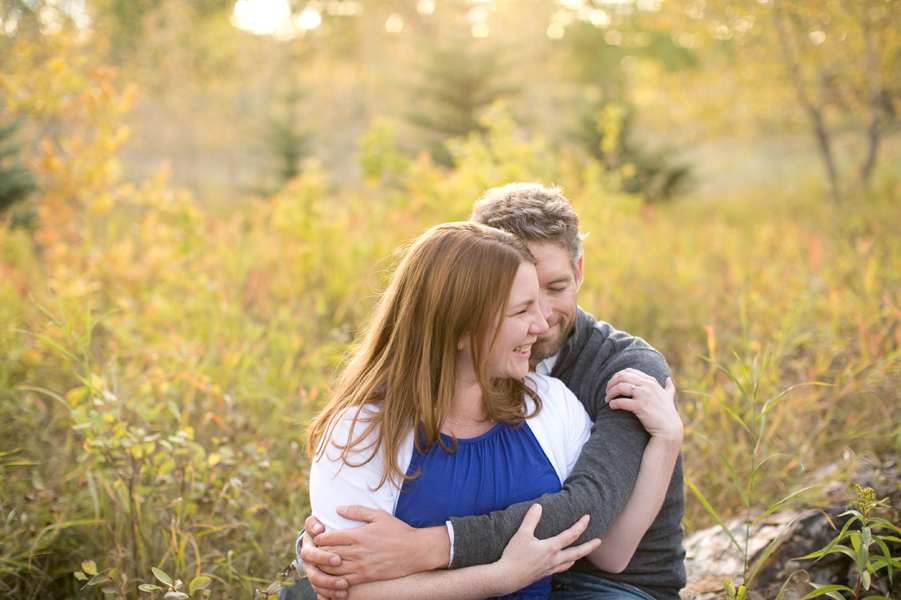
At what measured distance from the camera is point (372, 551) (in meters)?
1.60

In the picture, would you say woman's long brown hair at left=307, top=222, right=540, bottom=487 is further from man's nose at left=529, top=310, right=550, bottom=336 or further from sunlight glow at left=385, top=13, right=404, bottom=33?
sunlight glow at left=385, top=13, right=404, bottom=33

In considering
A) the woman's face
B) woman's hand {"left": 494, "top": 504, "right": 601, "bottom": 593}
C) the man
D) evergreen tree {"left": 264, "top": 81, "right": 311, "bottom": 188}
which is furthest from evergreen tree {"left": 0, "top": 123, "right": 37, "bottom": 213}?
woman's hand {"left": 494, "top": 504, "right": 601, "bottom": 593}

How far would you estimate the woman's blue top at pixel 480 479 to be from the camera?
5.68 feet

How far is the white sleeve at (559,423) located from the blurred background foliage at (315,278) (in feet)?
2.22

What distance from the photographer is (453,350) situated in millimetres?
1781

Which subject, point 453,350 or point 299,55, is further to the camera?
point 299,55

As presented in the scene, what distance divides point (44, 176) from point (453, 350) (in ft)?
15.7

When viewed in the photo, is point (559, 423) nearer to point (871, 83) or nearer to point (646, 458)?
point (646, 458)

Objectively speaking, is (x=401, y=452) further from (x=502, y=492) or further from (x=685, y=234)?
(x=685, y=234)

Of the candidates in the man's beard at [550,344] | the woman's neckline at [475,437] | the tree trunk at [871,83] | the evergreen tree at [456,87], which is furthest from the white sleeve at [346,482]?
the evergreen tree at [456,87]

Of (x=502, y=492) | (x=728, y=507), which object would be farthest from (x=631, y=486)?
(x=728, y=507)

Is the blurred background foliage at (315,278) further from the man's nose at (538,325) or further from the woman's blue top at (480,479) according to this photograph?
the man's nose at (538,325)

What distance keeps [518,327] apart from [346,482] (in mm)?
647

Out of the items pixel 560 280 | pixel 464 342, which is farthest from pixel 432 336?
pixel 560 280
